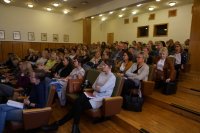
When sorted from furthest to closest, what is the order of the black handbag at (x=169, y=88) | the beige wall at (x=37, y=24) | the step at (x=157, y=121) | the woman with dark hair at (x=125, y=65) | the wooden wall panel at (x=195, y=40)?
the beige wall at (x=37, y=24)
the wooden wall panel at (x=195, y=40)
the woman with dark hair at (x=125, y=65)
the black handbag at (x=169, y=88)
the step at (x=157, y=121)

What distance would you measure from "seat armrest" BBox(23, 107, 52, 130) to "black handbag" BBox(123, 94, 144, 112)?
1489 mm

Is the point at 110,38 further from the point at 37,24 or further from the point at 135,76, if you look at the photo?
the point at 135,76

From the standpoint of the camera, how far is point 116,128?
9.12 feet

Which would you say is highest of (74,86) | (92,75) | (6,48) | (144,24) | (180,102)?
(144,24)

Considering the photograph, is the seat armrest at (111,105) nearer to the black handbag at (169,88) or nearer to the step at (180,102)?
the step at (180,102)

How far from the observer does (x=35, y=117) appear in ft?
7.25

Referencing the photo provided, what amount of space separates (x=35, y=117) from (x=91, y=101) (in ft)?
2.83

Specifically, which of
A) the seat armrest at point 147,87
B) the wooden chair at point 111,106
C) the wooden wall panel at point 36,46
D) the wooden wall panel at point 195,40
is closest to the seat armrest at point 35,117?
the wooden chair at point 111,106

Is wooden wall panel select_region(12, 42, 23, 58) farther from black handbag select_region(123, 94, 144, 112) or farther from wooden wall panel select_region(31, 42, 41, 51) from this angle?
black handbag select_region(123, 94, 144, 112)

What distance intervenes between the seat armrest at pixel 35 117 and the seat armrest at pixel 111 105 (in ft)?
2.73

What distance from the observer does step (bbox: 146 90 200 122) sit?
2885 mm

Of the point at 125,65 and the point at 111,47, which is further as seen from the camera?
the point at 111,47

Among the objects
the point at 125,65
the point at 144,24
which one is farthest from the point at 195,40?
the point at 144,24

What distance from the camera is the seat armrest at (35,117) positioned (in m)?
2.15
